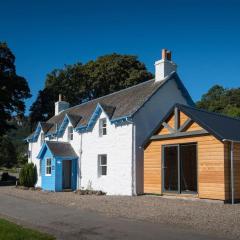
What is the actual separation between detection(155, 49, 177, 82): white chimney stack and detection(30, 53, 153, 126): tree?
23831mm

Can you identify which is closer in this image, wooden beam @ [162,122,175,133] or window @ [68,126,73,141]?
wooden beam @ [162,122,175,133]

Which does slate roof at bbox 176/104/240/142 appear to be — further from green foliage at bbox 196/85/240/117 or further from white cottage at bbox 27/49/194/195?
green foliage at bbox 196/85/240/117

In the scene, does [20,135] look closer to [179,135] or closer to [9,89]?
[9,89]

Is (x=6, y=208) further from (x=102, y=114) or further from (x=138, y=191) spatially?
(x=102, y=114)

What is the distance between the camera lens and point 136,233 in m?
11.6

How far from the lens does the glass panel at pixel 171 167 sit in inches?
939

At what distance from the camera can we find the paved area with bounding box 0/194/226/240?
37.1ft

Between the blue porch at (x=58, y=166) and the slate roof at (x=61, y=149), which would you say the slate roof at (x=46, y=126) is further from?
the slate roof at (x=61, y=149)

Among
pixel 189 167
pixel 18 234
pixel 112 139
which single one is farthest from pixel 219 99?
pixel 18 234

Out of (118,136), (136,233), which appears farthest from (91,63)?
(136,233)

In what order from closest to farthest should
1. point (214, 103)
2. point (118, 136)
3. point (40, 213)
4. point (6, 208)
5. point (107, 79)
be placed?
point (40, 213) < point (6, 208) < point (118, 136) < point (107, 79) < point (214, 103)

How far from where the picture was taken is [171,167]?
81.0ft

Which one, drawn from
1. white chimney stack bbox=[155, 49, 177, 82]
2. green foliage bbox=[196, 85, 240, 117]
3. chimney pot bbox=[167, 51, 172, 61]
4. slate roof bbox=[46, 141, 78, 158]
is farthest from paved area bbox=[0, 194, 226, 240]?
green foliage bbox=[196, 85, 240, 117]

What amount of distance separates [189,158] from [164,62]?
6.70 metres
